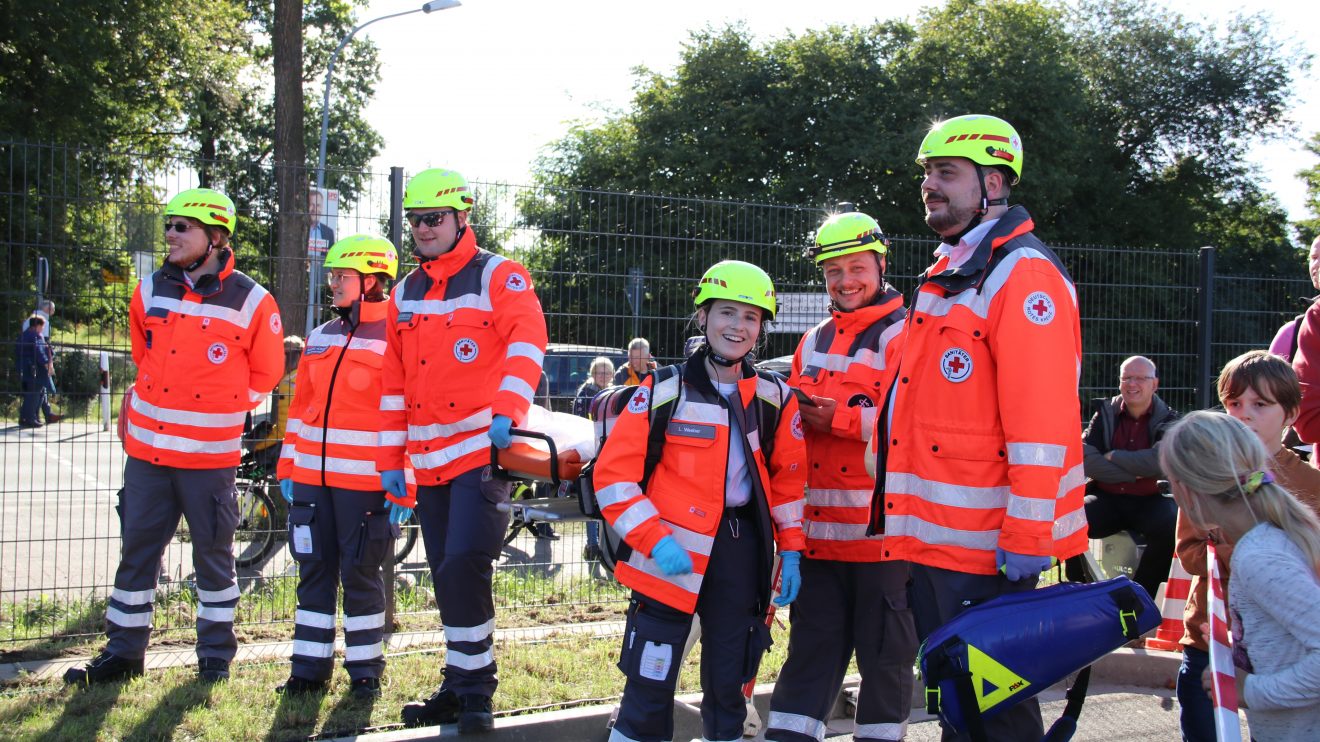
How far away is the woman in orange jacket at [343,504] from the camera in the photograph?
551 centimetres

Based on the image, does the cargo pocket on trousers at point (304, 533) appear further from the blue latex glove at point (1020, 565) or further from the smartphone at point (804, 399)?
the blue latex glove at point (1020, 565)

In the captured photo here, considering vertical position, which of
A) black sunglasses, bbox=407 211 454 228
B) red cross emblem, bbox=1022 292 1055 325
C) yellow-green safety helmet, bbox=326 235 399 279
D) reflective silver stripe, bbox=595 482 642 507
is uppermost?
black sunglasses, bbox=407 211 454 228

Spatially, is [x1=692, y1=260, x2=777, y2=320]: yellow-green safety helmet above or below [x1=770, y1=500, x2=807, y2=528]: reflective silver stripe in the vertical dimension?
above

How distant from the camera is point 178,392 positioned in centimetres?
560

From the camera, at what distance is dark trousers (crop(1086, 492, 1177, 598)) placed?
23.8 feet

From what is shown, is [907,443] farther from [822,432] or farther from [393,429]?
[393,429]

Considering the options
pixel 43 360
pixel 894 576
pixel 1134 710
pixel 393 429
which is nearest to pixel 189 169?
pixel 43 360

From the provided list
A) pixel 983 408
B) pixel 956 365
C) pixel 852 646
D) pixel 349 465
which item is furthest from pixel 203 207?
pixel 983 408

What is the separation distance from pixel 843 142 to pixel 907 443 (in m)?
27.7

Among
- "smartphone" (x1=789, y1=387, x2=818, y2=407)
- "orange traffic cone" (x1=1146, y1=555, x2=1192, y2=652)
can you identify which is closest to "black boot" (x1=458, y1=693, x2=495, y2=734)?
"smartphone" (x1=789, y1=387, x2=818, y2=407)

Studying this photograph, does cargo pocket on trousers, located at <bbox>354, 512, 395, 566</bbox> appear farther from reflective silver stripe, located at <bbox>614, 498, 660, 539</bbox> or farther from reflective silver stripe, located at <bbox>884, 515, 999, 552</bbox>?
reflective silver stripe, located at <bbox>884, 515, 999, 552</bbox>

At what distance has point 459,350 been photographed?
5117mm

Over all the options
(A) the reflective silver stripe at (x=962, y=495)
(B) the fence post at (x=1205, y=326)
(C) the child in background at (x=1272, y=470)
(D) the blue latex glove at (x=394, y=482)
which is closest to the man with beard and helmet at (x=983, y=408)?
(A) the reflective silver stripe at (x=962, y=495)

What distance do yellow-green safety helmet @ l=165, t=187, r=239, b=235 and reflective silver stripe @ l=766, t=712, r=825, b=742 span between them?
391cm
